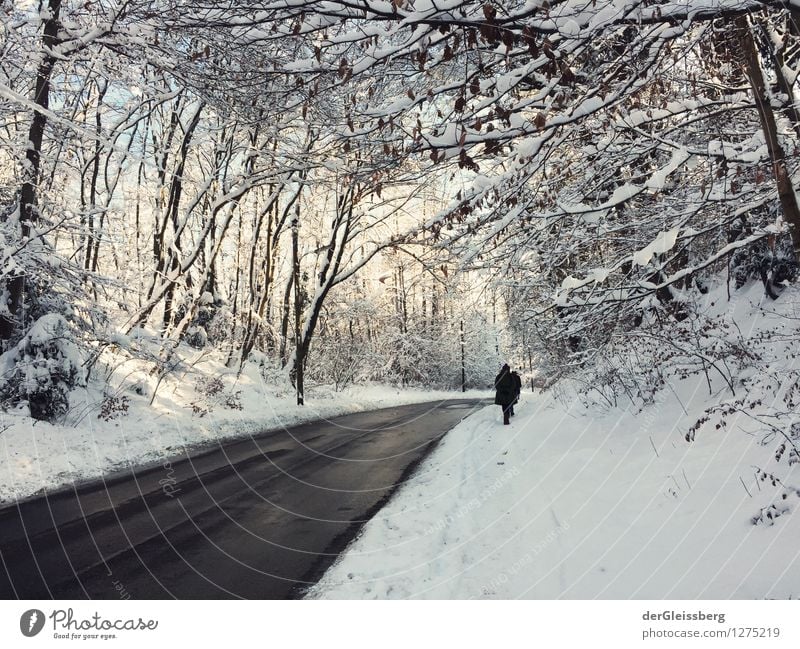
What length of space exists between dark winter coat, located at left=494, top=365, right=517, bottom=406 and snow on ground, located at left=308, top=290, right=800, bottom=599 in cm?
513

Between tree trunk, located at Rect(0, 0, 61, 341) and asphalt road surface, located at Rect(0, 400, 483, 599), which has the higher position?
tree trunk, located at Rect(0, 0, 61, 341)

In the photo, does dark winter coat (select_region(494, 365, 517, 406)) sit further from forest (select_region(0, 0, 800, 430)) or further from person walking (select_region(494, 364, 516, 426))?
forest (select_region(0, 0, 800, 430))

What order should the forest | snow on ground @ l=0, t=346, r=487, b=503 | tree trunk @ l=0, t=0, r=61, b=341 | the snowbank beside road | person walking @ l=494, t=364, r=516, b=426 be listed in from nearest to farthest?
the forest
the snowbank beside road
snow on ground @ l=0, t=346, r=487, b=503
tree trunk @ l=0, t=0, r=61, b=341
person walking @ l=494, t=364, r=516, b=426

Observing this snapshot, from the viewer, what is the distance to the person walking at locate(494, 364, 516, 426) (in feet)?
40.0

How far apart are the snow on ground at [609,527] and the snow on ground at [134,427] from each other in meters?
5.03

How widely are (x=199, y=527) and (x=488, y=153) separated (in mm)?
4595

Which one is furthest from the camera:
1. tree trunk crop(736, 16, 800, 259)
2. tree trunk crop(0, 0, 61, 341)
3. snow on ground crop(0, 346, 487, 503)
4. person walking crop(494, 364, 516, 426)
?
person walking crop(494, 364, 516, 426)

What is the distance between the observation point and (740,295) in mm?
8359

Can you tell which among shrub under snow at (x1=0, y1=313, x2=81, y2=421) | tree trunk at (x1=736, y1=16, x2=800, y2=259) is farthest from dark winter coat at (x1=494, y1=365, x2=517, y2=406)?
shrub under snow at (x1=0, y1=313, x2=81, y2=421)

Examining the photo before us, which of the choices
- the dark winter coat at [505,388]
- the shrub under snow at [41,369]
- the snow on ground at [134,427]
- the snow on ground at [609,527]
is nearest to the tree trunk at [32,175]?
the shrub under snow at [41,369]

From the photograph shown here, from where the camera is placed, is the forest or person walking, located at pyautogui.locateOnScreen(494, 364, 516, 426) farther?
person walking, located at pyautogui.locateOnScreen(494, 364, 516, 426)

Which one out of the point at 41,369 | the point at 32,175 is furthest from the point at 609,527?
the point at 32,175

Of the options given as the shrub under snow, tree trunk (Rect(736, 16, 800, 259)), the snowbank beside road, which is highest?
tree trunk (Rect(736, 16, 800, 259))

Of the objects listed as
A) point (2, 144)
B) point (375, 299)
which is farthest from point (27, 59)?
point (375, 299)
